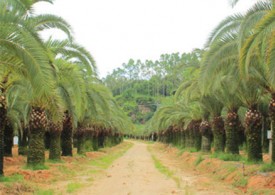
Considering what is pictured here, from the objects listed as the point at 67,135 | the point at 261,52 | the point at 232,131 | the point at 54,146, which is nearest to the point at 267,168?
the point at 261,52

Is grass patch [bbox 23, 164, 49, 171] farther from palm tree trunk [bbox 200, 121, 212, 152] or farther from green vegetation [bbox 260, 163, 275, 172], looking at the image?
palm tree trunk [bbox 200, 121, 212, 152]

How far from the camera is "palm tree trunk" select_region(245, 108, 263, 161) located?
1669 cm

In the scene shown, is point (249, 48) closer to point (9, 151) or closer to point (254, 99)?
point (254, 99)

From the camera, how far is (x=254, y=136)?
1677 cm

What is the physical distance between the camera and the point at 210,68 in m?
13.6

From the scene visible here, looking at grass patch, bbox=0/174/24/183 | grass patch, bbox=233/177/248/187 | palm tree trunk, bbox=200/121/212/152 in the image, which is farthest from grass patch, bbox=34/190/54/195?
palm tree trunk, bbox=200/121/212/152

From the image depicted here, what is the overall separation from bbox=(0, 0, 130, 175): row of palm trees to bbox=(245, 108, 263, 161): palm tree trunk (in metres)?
7.69

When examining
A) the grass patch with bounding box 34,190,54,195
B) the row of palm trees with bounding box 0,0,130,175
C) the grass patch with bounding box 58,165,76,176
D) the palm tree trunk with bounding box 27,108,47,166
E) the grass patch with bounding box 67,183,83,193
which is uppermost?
the row of palm trees with bounding box 0,0,130,175

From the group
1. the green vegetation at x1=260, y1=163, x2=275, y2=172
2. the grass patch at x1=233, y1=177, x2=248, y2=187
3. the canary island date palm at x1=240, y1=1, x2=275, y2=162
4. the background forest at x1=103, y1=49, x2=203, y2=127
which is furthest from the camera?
the background forest at x1=103, y1=49, x2=203, y2=127

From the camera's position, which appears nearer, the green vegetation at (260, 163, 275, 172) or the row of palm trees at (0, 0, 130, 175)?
the row of palm trees at (0, 0, 130, 175)

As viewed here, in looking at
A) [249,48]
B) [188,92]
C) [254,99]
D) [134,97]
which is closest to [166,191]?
[249,48]

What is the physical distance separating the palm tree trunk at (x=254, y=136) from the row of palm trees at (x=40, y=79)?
7.69m

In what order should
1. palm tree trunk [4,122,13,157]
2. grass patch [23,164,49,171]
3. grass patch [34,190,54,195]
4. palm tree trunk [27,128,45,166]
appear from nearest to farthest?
grass patch [34,190,54,195]
grass patch [23,164,49,171]
palm tree trunk [27,128,45,166]
palm tree trunk [4,122,13,157]

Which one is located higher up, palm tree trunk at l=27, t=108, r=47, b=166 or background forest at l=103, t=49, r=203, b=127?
background forest at l=103, t=49, r=203, b=127
